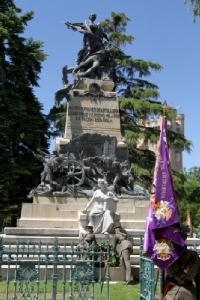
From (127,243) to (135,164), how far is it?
1526 cm

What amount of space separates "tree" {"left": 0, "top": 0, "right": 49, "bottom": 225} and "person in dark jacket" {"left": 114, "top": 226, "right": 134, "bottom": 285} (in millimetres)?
12832

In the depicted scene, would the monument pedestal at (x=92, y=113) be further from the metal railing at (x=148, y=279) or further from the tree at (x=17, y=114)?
the metal railing at (x=148, y=279)

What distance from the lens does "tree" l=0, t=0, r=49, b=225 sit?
22.3m

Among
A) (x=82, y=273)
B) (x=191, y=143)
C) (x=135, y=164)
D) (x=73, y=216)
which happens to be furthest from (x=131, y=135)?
(x=82, y=273)

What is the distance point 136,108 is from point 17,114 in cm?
726

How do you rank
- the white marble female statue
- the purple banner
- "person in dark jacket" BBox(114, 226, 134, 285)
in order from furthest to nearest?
the white marble female statue, "person in dark jacket" BBox(114, 226, 134, 285), the purple banner

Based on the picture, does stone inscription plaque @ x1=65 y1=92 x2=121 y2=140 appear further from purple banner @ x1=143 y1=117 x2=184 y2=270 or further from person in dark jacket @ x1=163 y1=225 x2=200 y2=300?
person in dark jacket @ x1=163 y1=225 x2=200 y2=300

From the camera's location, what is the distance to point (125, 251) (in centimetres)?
928

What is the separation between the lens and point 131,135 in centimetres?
2480

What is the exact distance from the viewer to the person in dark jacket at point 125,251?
900 cm

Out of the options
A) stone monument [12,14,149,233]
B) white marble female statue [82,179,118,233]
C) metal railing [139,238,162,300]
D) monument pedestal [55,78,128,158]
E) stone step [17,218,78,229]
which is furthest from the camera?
monument pedestal [55,78,128,158]

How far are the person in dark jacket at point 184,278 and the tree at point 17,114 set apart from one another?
18211 millimetres

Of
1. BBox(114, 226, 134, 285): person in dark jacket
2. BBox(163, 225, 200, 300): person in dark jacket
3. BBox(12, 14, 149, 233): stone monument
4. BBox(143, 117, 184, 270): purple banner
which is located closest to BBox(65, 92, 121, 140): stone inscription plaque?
BBox(12, 14, 149, 233): stone monument

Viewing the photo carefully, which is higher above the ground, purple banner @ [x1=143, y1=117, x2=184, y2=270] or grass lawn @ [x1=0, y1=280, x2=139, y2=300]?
purple banner @ [x1=143, y1=117, x2=184, y2=270]
